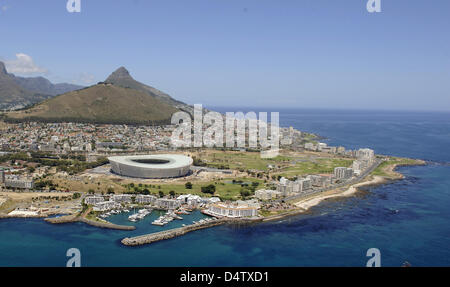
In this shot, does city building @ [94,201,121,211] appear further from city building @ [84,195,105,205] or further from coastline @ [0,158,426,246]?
coastline @ [0,158,426,246]

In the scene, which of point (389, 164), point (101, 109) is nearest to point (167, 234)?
point (389, 164)

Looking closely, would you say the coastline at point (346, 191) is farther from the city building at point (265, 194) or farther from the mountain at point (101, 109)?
the mountain at point (101, 109)

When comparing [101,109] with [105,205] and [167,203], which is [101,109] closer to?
[105,205]

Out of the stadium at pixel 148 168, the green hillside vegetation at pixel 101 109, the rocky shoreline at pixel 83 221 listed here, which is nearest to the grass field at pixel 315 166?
the stadium at pixel 148 168

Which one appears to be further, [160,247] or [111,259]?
[160,247]

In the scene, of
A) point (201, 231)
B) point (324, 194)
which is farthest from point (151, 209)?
point (324, 194)

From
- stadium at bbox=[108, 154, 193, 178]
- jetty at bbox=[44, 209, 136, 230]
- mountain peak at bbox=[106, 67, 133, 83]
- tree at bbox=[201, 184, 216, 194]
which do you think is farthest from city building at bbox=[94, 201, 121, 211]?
mountain peak at bbox=[106, 67, 133, 83]

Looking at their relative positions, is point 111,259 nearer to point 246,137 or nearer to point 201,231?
point 201,231
